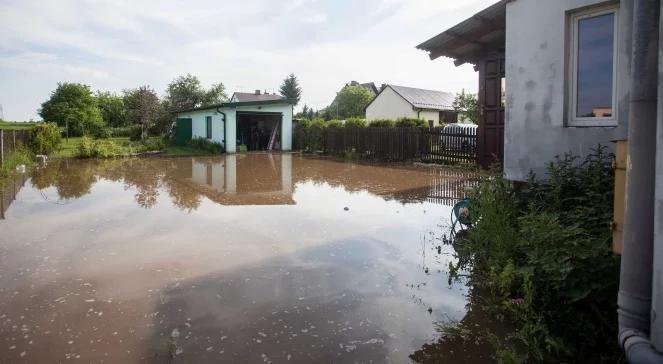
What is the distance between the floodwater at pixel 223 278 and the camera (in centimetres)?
349

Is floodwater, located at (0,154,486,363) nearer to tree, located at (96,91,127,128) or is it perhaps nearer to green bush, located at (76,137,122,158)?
green bush, located at (76,137,122,158)

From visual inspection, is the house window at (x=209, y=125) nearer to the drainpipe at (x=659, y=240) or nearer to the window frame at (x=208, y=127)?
the window frame at (x=208, y=127)

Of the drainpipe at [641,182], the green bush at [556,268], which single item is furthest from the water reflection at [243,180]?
the drainpipe at [641,182]

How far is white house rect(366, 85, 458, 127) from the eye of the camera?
3794cm

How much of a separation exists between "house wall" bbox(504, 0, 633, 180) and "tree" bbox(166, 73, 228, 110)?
39.7m

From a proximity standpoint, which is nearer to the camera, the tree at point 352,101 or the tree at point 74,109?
the tree at point 74,109

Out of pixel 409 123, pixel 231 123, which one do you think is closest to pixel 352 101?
pixel 231 123

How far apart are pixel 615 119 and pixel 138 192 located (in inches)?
398

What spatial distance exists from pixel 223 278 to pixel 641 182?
3.93m

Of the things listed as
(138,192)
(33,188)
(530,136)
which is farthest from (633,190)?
(33,188)

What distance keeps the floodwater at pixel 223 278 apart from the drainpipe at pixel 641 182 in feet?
4.83

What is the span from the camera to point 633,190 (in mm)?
2635

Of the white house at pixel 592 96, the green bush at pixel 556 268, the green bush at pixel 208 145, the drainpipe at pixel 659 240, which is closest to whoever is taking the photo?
the drainpipe at pixel 659 240

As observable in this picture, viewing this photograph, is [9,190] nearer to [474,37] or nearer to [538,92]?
[474,37]
